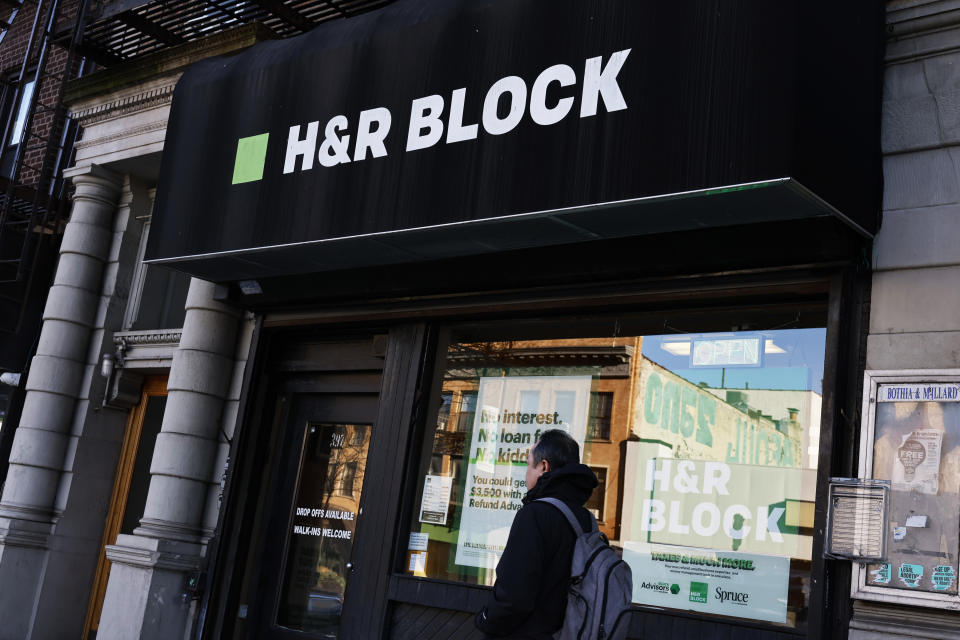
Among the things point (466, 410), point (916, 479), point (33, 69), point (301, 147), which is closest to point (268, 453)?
point (466, 410)

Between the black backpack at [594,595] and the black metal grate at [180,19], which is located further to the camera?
the black metal grate at [180,19]

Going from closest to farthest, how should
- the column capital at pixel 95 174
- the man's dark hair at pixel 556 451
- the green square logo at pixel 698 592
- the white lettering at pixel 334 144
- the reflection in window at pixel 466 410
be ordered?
the man's dark hair at pixel 556 451 → the green square logo at pixel 698 592 → the white lettering at pixel 334 144 → the reflection in window at pixel 466 410 → the column capital at pixel 95 174

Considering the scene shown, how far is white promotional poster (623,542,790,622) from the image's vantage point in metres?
5.57

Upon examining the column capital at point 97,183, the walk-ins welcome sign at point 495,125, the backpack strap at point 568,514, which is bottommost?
the backpack strap at point 568,514

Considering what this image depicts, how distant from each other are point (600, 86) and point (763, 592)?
2967 mm

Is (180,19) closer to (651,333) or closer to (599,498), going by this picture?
(651,333)

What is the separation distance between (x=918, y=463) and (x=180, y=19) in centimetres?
769

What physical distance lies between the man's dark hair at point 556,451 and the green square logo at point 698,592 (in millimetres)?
1725

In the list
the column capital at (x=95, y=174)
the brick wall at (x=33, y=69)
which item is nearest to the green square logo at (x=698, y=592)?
the column capital at (x=95, y=174)

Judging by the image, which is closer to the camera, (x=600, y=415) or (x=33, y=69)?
(x=600, y=415)

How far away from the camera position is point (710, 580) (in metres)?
5.82

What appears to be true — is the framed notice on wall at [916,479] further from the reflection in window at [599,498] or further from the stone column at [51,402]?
the stone column at [51,402]

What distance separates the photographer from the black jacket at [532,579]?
419cm

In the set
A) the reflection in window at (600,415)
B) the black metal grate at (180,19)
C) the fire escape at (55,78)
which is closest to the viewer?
the reflection in window at (600,415)
